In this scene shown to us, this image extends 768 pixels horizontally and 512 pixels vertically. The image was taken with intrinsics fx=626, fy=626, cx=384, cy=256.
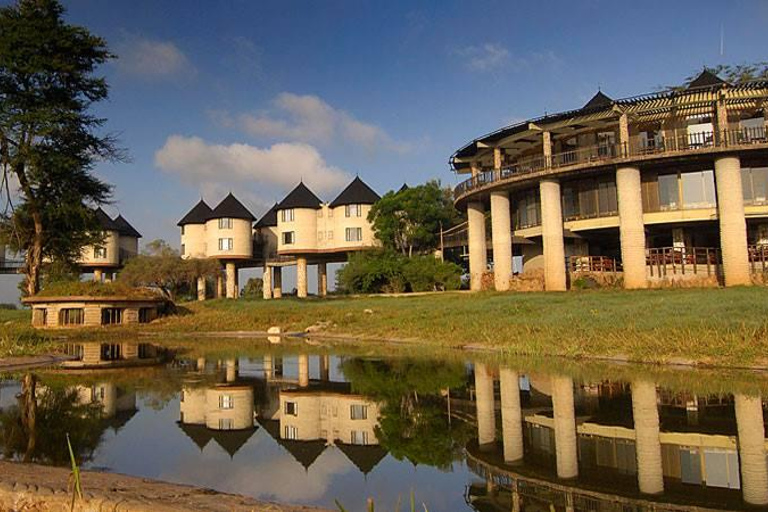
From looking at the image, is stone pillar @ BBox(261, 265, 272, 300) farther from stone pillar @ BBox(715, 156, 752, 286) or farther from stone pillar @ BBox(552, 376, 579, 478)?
stone pillar @ BBox(552, 376, 579, 478)

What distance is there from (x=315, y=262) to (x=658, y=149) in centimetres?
4192

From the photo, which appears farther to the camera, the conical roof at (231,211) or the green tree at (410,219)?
the conical roof at (231,211)

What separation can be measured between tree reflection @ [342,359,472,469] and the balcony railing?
79.0 ft

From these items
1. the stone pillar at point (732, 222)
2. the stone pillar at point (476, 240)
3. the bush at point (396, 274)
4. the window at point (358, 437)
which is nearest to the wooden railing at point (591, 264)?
the stone pillar at point (476, 240)

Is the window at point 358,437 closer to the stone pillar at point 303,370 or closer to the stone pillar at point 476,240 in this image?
the stone pillar at point 303,370

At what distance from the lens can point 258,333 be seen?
34000mm

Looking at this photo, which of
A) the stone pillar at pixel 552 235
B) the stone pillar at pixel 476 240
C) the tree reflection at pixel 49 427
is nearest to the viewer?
the tree reflection at pixel 49 427

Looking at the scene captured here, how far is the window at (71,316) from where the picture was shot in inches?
1496

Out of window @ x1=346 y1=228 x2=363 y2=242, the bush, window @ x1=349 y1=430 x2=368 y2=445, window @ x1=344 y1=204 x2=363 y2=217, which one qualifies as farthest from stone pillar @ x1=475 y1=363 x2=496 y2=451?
window @ x1=344 y1=204 x2=363 y2=217

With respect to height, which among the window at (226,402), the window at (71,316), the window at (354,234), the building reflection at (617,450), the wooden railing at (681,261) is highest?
the window at (354,234)

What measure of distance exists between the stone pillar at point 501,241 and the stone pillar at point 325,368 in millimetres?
22609

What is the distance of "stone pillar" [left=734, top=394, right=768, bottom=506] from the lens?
6.44 meters

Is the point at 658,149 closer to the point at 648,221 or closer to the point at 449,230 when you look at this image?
the point at 648,221

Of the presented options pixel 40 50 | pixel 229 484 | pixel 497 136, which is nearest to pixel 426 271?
Answer: pixel 497 136
